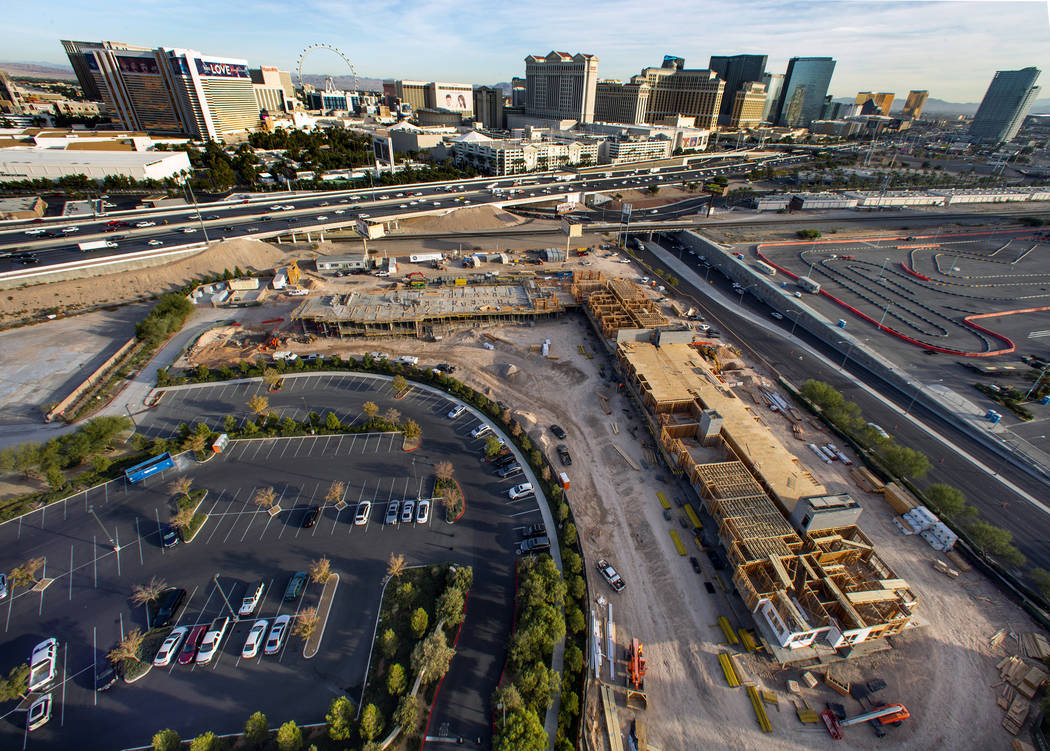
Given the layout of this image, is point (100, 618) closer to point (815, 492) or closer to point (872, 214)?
point (815, 492)

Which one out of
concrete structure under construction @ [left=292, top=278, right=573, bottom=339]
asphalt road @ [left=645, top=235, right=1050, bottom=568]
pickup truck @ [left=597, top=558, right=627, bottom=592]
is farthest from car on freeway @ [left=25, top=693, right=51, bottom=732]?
asphalt road @ [left=645, top=235, right=1050, bottom=568]

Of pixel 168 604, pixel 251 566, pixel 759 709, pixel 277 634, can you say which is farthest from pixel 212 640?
pixel 759 709

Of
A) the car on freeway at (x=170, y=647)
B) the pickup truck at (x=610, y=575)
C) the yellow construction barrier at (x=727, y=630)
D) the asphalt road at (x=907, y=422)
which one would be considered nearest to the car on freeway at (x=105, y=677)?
the car on freeway at (x=170, y=647)

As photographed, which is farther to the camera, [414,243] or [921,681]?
[414,243]

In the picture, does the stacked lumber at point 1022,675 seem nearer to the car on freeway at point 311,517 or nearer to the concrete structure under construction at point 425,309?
the car on freeway at point 311,517

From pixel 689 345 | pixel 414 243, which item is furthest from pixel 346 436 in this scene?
pixel 414 243

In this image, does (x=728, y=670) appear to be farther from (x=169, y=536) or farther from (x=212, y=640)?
(x=169, y=536)
